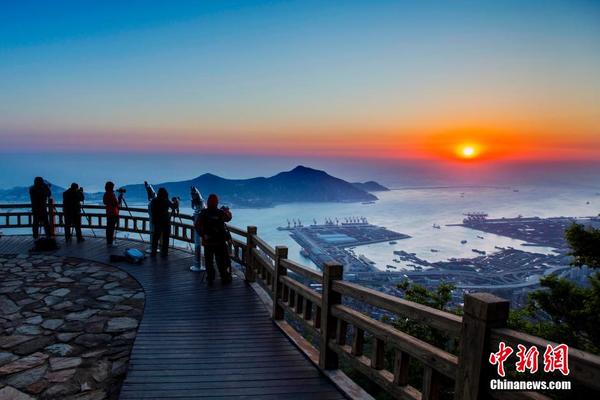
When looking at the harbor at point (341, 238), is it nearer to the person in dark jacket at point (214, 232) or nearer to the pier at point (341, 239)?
the pier at point (341, 239)

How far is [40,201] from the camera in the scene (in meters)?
11.4

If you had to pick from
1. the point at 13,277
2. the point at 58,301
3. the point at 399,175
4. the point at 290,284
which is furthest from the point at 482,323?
the point at 399,175

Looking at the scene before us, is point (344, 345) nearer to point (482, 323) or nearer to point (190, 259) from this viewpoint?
point (482, 323)

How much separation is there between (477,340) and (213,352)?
11.9ft

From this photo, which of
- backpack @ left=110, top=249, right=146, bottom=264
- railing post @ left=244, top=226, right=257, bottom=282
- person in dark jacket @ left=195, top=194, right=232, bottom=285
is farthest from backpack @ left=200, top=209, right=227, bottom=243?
backpack @ left=110, top=249, right=146, bottom=264

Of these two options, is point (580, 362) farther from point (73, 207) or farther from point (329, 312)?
point (73, 207)


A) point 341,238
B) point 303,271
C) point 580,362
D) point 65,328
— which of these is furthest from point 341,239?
point 580,362

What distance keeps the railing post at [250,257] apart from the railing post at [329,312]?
3578 mm

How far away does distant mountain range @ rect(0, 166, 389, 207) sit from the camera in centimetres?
4988

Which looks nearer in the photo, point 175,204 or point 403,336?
point 403,336

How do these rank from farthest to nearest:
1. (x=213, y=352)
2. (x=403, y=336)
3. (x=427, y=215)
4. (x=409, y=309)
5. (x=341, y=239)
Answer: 1. (x=427, y=215)
2. (x=341, y=239)
3. (x=213, y=352)
4. (x=403, y=336)
5. (x=409, y=309)

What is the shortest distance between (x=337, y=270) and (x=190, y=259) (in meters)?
6.88

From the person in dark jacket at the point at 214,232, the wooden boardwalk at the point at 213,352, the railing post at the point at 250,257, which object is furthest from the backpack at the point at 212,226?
the wooden boardwalk at the point at 213,352

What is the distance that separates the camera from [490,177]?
14375 cm
